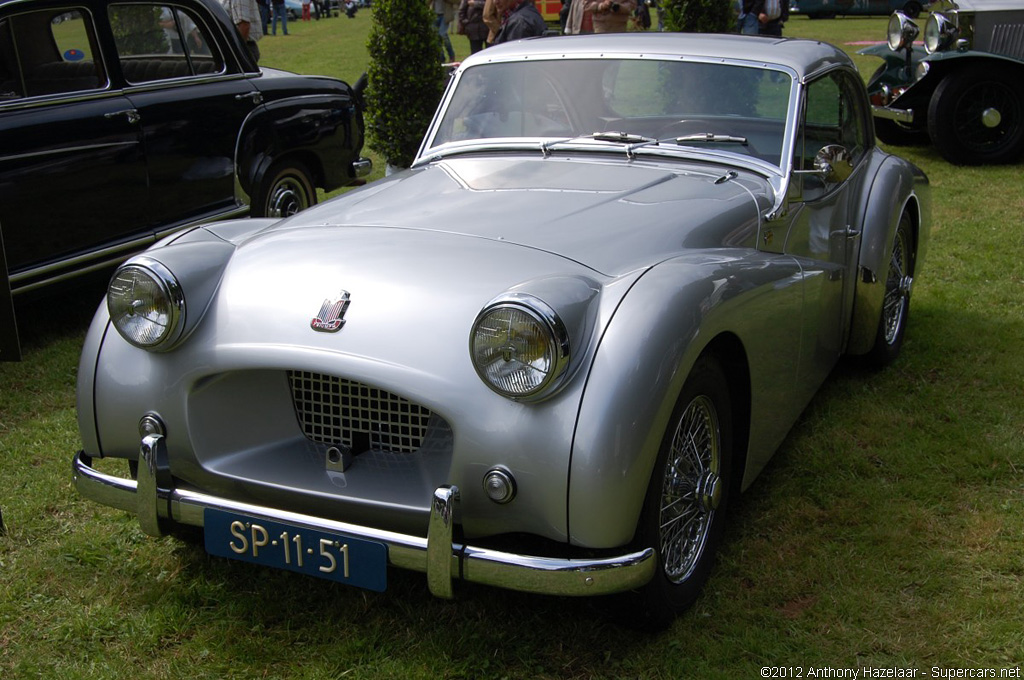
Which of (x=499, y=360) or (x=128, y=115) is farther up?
(x=128, y=115)

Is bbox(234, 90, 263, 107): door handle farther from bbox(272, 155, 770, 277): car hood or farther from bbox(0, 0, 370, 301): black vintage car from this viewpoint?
bbox(272, 155, 770, 277): car hood

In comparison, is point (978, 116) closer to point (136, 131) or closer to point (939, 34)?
point (939, 34)

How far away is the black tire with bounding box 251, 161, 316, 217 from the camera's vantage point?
6.01 metres

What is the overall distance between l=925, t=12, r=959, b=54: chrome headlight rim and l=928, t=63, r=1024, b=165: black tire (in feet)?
1.10

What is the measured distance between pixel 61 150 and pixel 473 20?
27.1 feet

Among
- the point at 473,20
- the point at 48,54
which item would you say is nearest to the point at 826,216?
the point at 48,54

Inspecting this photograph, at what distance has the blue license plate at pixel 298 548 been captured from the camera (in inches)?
93.0

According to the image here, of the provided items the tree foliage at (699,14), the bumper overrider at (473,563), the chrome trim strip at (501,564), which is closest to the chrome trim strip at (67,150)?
the bumper overrider at (473,563)

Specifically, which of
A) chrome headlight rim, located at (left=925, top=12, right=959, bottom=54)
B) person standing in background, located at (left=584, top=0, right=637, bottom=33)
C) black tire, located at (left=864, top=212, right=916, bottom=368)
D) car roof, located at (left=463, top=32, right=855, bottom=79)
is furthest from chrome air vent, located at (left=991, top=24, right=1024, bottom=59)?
car roof, located at (left=463, top=32, right=855, bottom=79)

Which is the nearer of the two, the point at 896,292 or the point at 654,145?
the point at 654,145

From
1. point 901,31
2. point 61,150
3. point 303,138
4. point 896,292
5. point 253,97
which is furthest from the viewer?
point 901,31

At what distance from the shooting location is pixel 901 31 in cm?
912

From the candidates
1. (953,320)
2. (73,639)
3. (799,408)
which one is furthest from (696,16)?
(73,639)

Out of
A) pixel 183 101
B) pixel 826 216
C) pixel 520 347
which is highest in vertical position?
pixel 183 101
